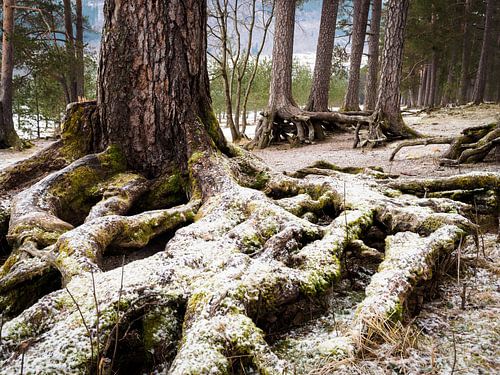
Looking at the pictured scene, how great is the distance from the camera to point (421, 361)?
1.62 metres

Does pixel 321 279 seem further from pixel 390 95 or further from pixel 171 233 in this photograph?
pixel 390 95

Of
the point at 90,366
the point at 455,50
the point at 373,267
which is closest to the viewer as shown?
the point at 90,366

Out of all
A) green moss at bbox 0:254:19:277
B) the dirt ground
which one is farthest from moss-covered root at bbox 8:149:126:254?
the dirt ground

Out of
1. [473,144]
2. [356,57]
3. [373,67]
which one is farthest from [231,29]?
[473,144]

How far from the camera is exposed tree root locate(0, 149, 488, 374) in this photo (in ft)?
5.12

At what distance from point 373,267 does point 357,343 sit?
1.16m

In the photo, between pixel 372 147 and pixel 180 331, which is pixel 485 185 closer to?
pixel 180 331

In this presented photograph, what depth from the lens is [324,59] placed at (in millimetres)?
13258

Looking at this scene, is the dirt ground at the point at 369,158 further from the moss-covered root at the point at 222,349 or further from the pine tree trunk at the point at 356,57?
the moss-covered root at the point at 222,349

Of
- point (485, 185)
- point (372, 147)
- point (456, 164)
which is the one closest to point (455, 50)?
point (372, 147)

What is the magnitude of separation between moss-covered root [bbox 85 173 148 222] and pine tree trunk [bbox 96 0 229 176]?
0.97 feet

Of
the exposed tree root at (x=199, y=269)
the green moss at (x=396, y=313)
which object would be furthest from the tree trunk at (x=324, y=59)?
the green moss at (x=396, y=313)

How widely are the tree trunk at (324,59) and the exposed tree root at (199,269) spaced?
396 inches

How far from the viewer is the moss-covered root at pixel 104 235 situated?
2158mm
